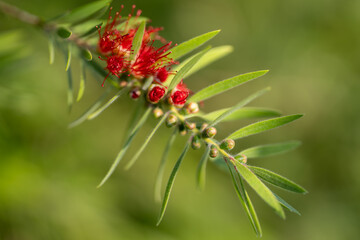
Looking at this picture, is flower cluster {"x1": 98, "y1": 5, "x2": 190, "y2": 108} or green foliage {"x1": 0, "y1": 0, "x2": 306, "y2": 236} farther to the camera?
flower cluster {"x1": 98, "y1": 5, "x2": 190, "y2": 108}

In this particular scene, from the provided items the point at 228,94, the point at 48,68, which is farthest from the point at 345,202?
the point at 48,68

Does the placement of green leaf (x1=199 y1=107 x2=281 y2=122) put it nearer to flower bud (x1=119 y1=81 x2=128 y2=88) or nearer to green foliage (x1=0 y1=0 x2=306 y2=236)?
green foliage (x1=0 y1=0 x2=306 y2=236)

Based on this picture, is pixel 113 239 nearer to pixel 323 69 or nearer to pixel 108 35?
pixel 108 35

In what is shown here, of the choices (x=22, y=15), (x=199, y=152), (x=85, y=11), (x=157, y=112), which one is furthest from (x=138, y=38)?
(x=199, y=152)

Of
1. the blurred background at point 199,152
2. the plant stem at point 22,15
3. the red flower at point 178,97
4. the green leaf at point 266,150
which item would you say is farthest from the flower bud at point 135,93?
the blurred background at point 199,152

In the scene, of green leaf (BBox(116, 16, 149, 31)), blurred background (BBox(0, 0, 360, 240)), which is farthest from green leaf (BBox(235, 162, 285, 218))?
blurred background (BBox(0, 0, 360, 240))
